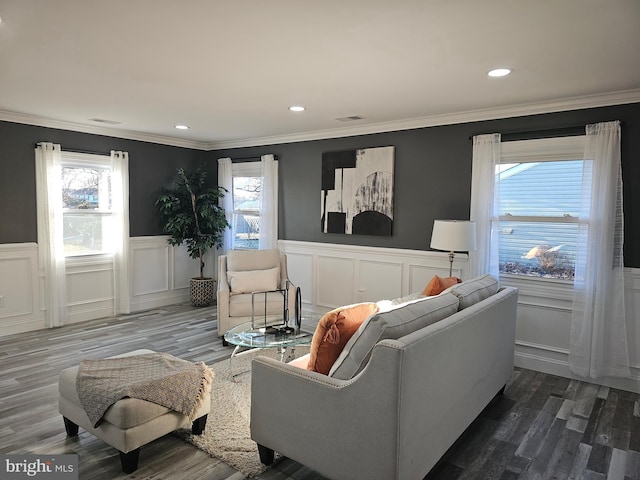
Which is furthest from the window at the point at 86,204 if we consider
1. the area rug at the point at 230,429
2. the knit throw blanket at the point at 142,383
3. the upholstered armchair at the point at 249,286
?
the knit throw blanket at the point at 142,383

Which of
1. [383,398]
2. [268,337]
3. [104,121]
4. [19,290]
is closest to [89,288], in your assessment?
[19,290]

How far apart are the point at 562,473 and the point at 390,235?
2.86 m

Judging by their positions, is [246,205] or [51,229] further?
[246,205]

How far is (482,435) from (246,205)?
176 inches

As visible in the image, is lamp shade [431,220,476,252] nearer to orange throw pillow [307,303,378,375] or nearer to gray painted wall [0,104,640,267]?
gray painted wall [0,104,640,267]

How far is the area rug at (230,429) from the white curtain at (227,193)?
9.56ft

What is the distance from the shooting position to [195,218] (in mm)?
6191

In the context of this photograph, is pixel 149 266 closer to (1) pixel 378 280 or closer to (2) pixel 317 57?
(1) pixel 378 280

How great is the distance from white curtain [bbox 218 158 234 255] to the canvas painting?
1.67 metres

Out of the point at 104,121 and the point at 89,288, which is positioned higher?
the point at 104,121

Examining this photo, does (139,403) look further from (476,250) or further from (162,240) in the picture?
(162,240)

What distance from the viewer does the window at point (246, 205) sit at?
20.4 feet

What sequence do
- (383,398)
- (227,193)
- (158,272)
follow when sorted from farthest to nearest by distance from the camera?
(227,193) → (158,272) → (383,398)

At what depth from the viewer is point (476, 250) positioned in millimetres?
4172
